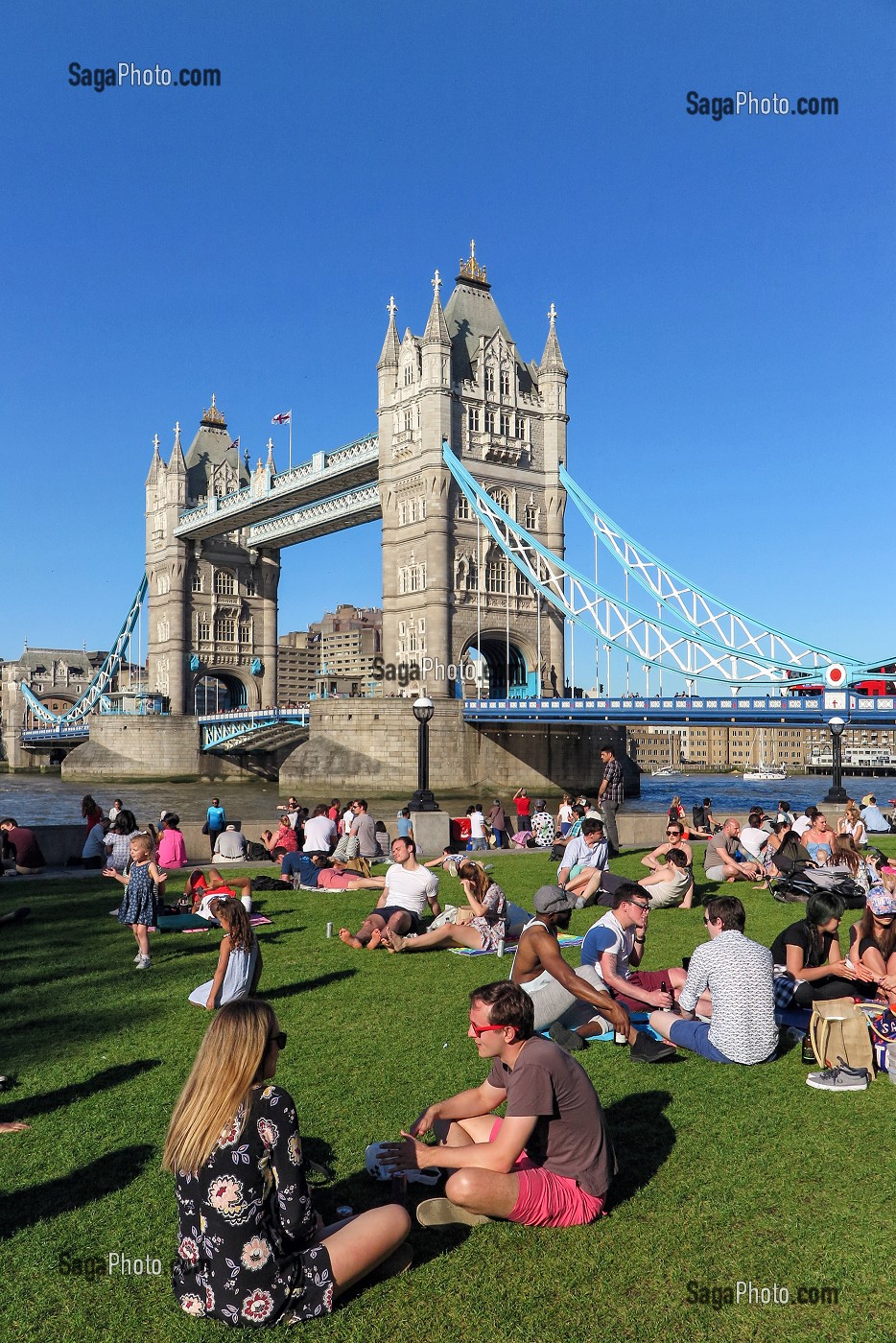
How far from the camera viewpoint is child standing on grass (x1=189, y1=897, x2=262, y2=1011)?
22.6 feet

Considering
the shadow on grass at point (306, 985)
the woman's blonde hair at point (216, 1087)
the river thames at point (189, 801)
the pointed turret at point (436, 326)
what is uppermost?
the pointed turret at point (436, 326)

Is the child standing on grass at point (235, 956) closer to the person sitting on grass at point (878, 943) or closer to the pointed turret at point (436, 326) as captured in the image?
the person sitting on grass at point (878, 943)

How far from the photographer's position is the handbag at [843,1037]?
6.11 meters

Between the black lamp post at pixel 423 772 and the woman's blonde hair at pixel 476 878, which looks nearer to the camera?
the woman's blonde hair at pixel 476 878

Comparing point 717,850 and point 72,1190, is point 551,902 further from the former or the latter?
point 717,850

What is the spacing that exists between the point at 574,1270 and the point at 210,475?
254 feet

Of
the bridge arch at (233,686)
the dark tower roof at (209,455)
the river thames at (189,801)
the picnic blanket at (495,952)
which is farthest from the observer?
the dark tower roof at (209,455)

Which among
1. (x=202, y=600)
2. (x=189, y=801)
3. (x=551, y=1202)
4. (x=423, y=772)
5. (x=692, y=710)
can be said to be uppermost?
(x=202, y=600)

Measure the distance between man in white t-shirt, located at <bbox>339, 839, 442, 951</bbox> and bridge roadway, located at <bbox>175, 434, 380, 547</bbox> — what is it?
45.1 meters

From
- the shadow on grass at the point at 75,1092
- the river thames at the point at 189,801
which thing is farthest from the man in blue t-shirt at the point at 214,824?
the river thames at the point at 189,801

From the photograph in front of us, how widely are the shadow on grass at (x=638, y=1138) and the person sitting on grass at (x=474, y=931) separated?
3743 mm

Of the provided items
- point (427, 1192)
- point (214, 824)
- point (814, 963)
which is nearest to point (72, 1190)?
point (427, 1192)

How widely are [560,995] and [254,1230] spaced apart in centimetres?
317

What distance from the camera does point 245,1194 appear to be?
3494mm
